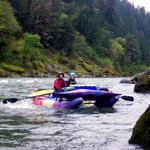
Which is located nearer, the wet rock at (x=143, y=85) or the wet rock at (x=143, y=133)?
the wet rock at (x=143, y=133)

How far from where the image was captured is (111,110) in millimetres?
10844

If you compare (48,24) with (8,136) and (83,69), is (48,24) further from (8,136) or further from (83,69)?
(8,136)

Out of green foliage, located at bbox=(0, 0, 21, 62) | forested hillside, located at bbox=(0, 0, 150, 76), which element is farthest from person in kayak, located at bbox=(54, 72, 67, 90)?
green foliage, located at bbox=(0, 0, 21, 62)

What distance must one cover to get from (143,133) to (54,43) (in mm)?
51908

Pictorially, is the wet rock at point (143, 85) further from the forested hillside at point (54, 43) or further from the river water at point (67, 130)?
the forested hillside at point (54, 43)

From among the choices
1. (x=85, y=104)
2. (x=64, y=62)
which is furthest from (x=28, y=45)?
(x=85, y=104)

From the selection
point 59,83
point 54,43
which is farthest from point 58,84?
point 54,43

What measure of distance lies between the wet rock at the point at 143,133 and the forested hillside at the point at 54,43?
117 ft

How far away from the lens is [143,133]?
17.6 feet

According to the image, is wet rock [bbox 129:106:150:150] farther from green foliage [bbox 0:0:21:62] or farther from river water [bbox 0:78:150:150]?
green foliage [bbox 0:0:21:62]

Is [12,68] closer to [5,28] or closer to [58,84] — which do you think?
[5,28]

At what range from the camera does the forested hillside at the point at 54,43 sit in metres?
46.0

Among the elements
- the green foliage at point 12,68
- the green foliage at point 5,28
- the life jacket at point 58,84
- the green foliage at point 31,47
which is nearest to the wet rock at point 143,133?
the life jacket at point 58,84

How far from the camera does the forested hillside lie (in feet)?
151
